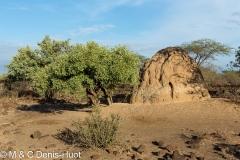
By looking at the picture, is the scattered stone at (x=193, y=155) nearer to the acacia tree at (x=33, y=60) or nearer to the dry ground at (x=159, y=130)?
the dry ground at (x=159, y=130)

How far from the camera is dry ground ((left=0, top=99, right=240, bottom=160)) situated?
6.40m

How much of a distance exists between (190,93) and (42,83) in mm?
6376

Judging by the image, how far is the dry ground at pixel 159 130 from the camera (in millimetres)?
6398

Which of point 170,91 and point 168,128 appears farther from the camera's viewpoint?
point 170,91

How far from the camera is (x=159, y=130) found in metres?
8.46

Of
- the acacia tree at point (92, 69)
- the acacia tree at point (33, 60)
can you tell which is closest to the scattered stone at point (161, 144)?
the acacia tree at point (92, 69)

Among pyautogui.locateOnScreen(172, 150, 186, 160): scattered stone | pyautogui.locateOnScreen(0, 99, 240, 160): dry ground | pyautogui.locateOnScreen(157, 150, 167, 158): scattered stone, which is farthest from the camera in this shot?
pyautogui.locateOnScreen(0, 99, 240, 160): dry ground

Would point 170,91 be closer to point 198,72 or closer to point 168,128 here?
point 198,72

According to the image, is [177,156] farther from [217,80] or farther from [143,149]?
[217,80]

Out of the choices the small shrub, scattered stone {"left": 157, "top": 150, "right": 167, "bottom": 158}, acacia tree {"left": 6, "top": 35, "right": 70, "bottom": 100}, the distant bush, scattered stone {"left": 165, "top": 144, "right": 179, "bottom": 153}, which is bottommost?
scattered stone {"left": 157, "top": 150, "right": 167, "bottom": 158}

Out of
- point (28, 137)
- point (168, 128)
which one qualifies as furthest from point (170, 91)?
point (28, 137)

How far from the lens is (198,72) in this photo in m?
12.7

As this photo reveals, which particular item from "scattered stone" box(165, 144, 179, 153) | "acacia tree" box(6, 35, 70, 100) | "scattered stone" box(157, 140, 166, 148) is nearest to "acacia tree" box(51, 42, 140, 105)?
"scattered stone" box(157, 140, 166, 148)

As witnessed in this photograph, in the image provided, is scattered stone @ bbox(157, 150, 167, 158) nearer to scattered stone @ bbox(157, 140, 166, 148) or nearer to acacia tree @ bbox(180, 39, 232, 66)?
scattered stone @ bbox(157, 140, 166, 148)
